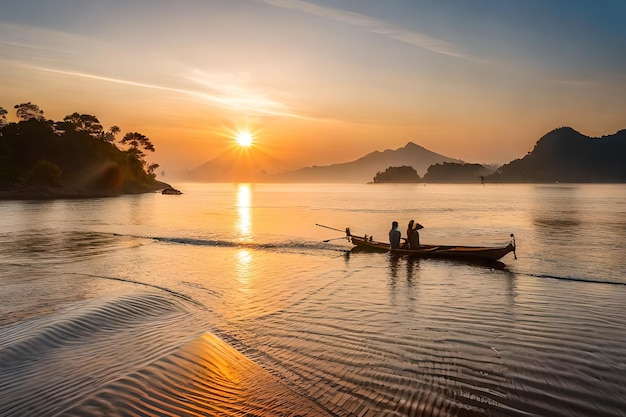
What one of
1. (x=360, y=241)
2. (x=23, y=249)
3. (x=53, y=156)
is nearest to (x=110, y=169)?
(x=53, y=156)

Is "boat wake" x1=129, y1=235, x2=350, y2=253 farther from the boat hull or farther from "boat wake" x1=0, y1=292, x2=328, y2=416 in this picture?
"boat wake" x1=0, y1=292, x2=328, y2=416

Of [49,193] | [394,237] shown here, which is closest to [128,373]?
[394,237]

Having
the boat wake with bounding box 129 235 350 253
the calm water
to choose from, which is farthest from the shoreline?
the calm water

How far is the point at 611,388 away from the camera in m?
8.62

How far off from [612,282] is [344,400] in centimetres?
1864

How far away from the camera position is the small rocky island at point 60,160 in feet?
406

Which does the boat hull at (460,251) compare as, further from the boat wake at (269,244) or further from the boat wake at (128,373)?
the boat wake at (128,373)

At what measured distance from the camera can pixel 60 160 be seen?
482 ft

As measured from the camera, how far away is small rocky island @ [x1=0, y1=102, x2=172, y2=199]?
4877 inches

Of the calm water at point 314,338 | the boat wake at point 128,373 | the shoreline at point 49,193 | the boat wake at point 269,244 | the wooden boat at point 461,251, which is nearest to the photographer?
the boat wake at point 128,373

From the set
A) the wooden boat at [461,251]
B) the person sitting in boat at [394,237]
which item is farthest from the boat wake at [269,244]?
the wooden boat at [461,251]

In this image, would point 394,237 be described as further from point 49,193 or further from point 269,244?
point 49,193

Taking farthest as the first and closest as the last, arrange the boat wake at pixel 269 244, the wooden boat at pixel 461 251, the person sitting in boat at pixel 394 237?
the boat wake at pixel 269 244 < the person sitting in boat at pixel 394 237 < the wooden boat at pixel 461 251

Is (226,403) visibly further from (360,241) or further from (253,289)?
(360,241)
